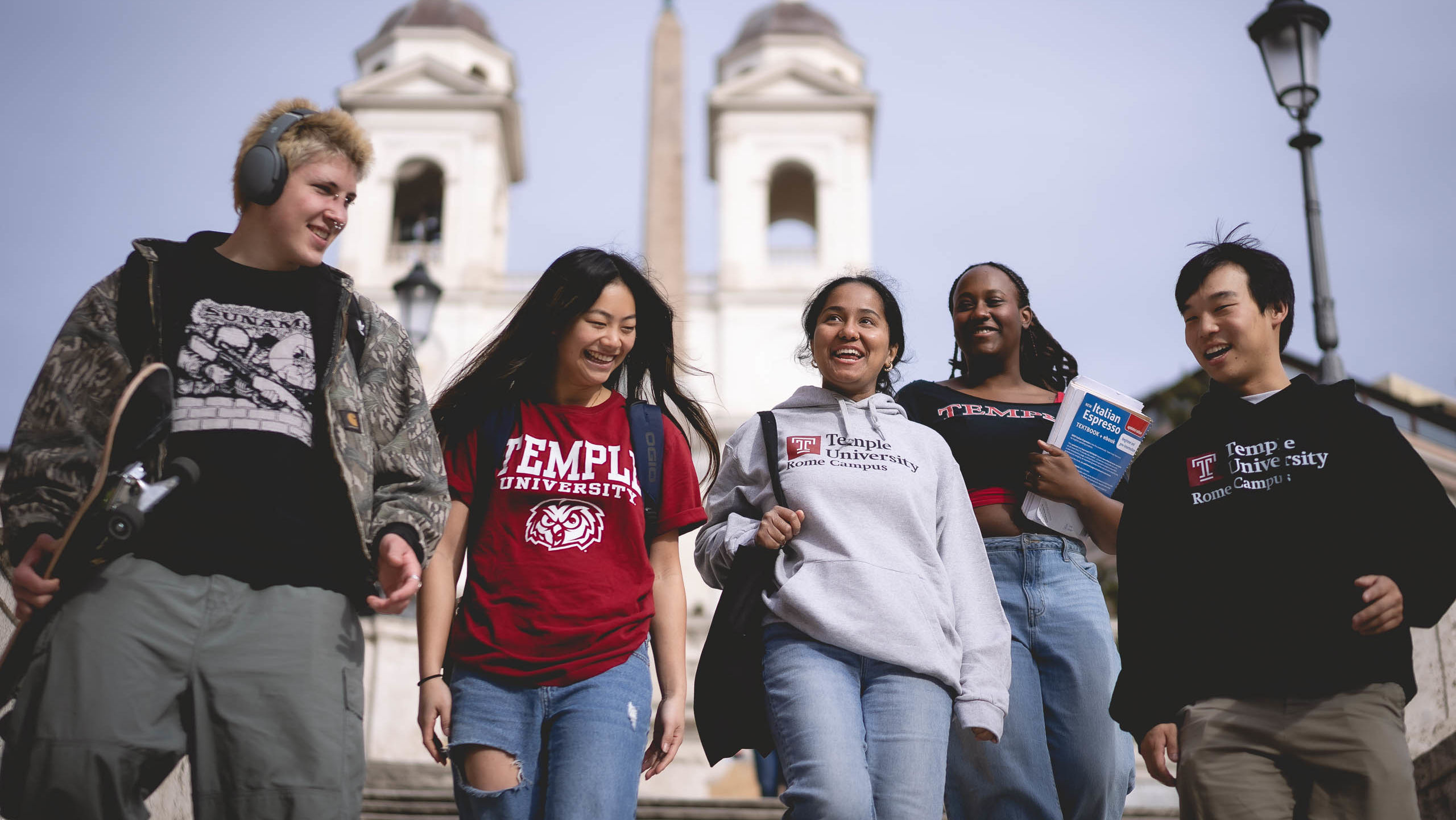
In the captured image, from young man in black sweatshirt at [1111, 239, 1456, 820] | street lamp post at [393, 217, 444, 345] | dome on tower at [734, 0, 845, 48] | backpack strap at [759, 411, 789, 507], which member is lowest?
young man in black sweatshirt at [1111, 239, 1456, 820]

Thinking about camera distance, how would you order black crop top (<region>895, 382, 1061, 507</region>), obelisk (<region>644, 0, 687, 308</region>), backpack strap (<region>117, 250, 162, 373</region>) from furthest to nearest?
obelisk (<region>644, 0, 687, 308</region>) < black crop top (<region>895, 382, 1061, 507</region>) < backpack strap (<region>117, 250, 162, 373</region>)

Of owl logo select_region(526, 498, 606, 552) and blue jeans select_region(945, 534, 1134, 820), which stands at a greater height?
owl logo select_region(526, 498, 606, 552)

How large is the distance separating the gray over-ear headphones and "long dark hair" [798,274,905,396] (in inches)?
65.6

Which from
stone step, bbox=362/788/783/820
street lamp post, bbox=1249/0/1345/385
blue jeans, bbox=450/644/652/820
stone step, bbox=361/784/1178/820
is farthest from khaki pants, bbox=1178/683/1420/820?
street lamp post, bbox=1249/0/1345/385

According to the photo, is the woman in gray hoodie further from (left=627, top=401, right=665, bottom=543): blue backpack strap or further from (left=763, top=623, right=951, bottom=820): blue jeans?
(left=627, top=401, right=665, bottom=543): blue backpack strap

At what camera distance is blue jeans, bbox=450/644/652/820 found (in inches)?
138

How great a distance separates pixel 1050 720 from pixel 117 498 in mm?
2539

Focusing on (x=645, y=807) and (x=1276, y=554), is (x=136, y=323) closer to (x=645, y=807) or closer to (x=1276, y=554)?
(x=1276, y=554)

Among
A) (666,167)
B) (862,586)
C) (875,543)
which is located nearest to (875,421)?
(875,543)

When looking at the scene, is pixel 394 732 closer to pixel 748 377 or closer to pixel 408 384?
pixel 408 384

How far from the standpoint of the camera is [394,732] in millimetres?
14688

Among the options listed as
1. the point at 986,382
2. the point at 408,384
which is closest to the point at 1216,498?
the point at 986,382

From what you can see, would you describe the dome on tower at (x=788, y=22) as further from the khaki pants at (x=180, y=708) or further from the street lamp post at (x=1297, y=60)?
the khaki pants at (x=180, y=708)

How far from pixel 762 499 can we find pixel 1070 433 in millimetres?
964
